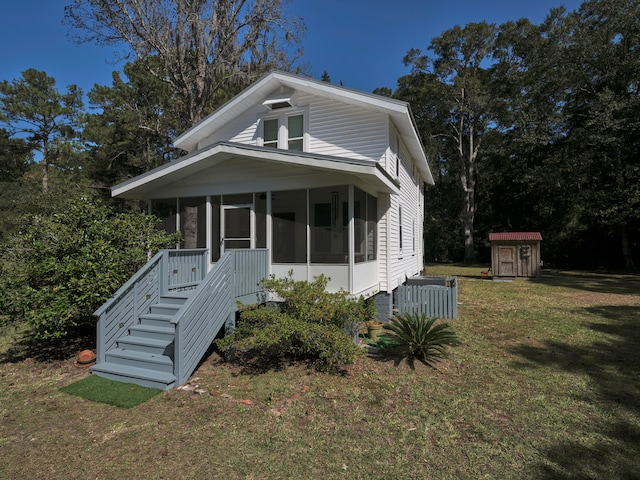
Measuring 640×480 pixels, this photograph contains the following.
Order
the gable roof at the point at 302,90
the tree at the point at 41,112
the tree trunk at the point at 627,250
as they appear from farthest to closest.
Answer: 1. the tree at the point at 41,112
2. the tree trunk at the point at 627,250
3. the gable roof at the point at 302,90

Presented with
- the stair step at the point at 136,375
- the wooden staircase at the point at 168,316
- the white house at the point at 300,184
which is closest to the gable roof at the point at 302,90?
the white house at the point at 300,184

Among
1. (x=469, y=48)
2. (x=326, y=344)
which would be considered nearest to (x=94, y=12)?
(x=326, y=344)

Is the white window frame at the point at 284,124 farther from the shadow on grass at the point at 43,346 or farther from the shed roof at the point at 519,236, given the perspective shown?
the shed roof at the point at 519,236

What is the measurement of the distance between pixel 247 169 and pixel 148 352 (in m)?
4.28

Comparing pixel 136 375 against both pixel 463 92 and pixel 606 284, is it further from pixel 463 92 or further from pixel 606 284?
pixel 463 92

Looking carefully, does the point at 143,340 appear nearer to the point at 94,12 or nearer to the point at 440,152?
the point at 94,12

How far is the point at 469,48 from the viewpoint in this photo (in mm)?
28781

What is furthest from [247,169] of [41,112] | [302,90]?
[41,112]

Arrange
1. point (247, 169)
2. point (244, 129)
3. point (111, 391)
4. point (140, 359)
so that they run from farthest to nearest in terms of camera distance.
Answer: point (244, 129)
point (247, 169)
point (140, 359)
point (111, 391)

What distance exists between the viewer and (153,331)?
5.60 m

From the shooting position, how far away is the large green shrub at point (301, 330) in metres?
5.04

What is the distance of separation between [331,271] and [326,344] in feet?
6.64

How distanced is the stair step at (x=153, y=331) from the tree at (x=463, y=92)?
27.1 meters

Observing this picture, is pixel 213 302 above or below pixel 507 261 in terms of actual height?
below
